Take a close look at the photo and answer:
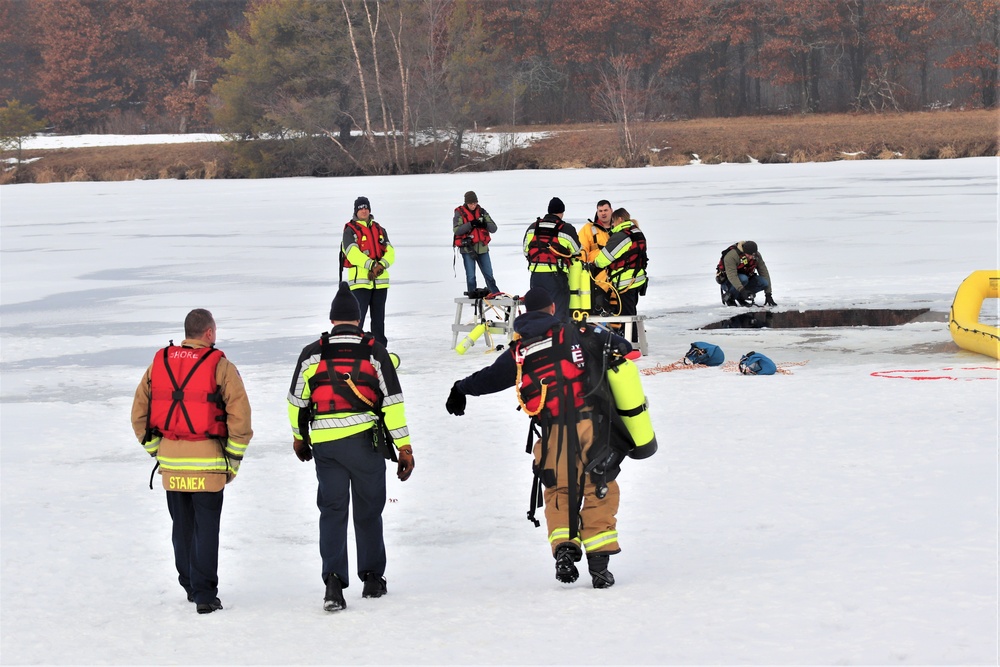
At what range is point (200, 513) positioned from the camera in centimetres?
573

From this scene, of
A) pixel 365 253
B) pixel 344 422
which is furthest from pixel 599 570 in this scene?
pixel 365 253

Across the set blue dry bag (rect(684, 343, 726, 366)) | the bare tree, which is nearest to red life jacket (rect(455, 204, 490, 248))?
blue dry bag (rect(684, 343, 726, 366))

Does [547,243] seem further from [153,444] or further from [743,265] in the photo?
[153,444]

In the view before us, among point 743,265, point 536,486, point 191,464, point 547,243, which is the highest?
point 547,243

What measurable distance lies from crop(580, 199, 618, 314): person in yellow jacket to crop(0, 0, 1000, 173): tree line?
41.9m

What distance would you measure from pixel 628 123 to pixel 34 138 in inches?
1278

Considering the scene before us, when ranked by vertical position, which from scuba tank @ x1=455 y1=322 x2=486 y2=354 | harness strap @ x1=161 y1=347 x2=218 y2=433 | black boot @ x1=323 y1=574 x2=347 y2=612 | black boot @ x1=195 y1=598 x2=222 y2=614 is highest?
harness strap @ x1=161 y1=347 x2=218 y2=433

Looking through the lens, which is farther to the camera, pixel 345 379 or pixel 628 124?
pixel 628 124

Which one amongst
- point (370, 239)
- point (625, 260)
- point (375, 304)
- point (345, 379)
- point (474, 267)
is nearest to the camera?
point (345, 379)

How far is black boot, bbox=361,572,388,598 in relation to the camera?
5832 mm

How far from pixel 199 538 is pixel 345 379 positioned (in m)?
0.94

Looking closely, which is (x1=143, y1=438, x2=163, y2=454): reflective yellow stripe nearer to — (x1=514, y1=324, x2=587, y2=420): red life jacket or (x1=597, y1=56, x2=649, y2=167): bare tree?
(x1=514, y1=324, x2=587, y2=420): red life jacket

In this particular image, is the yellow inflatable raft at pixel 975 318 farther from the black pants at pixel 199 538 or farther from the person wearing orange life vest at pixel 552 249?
the black pants at pixel 199 538

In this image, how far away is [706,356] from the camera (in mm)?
11672
